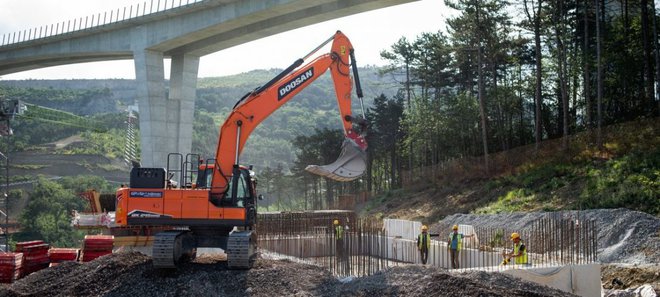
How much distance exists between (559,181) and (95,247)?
21.2 m

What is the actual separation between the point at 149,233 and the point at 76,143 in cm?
10287

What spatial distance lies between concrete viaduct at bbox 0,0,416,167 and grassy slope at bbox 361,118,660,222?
11.5m

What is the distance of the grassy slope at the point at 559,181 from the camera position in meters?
27.9

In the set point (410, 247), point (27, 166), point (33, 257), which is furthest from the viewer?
point (27, 166)

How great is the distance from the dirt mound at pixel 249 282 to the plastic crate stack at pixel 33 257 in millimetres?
3655

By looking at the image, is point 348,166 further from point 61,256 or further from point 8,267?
point 61,256

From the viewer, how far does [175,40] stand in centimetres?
3962

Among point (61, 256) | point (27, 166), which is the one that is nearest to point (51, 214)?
point (27, 166)

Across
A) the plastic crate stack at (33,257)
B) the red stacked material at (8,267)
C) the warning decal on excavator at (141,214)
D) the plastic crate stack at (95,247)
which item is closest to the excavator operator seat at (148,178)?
the warning decal on excavator at (141,214)

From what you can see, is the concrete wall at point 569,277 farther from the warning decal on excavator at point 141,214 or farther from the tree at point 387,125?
the tree at point 387,125

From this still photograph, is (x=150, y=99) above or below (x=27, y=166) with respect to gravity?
below

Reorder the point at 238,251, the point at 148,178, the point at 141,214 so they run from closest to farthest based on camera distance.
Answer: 1. the point at 238,251
2. the point at 141,214
3. the point at 148,178

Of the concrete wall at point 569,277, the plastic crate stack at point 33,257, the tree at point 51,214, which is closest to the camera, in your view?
the concrete wall at point 569,277

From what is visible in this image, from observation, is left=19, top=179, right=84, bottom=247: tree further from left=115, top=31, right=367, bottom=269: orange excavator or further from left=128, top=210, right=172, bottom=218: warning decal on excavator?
left=128, top=210, right=172, bottom=218: warning decal on excavator
